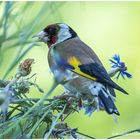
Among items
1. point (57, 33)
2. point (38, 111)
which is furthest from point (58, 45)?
point (38, 111)

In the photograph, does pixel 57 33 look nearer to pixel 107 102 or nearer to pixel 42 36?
pixel 42 36

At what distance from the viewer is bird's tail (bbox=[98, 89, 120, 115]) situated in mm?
1004

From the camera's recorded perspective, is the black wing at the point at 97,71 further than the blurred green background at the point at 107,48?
No

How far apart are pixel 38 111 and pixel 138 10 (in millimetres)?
1988

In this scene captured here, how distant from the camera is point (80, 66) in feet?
4.52

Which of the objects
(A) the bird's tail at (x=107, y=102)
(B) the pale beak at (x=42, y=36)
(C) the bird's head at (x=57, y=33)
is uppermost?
(B) the pale beak at (x=42, y=36)

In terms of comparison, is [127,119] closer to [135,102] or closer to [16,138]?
[135,102]

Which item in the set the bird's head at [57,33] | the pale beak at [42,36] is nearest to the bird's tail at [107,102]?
the pale beak at [42,36]

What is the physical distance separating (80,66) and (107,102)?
315 millimetres

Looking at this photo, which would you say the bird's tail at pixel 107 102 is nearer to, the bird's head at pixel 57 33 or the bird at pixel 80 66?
the bird at pixel 80 66

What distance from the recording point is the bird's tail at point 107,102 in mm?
1004

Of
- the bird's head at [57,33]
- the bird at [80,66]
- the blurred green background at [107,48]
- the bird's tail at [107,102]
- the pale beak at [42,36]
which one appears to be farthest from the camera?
the blurred green background at [107,48]

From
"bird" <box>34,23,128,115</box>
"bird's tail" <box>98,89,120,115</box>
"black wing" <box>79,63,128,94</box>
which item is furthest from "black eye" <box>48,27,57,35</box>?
"bird's tail" <box>98,89,120,115</box>

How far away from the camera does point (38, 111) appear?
24.9 inches
